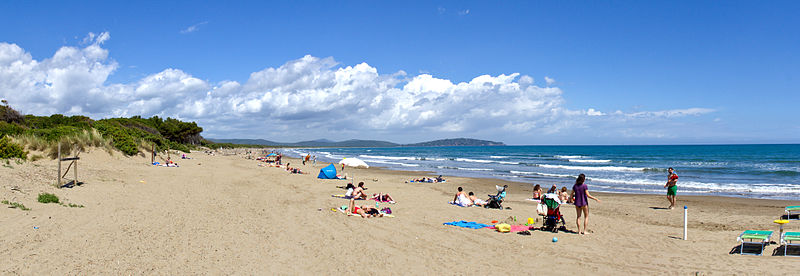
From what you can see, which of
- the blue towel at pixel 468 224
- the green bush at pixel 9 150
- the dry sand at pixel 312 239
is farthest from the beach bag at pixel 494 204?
the green bush at pixel 9 150

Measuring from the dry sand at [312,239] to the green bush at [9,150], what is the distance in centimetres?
111

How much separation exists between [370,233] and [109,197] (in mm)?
7153

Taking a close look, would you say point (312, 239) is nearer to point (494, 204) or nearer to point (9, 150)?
point (494, 204)

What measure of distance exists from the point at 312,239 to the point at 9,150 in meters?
12.6

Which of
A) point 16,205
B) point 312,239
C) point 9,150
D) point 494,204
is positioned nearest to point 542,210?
point 494,204

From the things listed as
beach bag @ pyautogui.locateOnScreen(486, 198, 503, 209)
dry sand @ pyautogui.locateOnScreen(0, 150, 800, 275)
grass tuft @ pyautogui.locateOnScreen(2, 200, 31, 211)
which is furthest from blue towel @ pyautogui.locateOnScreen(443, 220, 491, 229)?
grass tuft @ pyautogui.locateOnScreen(2, 200, 31, 211)

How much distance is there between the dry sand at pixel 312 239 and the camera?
6004 mm

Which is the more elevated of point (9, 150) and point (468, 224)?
point (9, 150)

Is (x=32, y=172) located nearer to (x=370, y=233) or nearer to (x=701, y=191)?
(x=370, y=233)

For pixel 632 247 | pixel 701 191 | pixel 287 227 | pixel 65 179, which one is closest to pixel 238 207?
pixel 287 227

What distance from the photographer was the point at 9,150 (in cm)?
1348

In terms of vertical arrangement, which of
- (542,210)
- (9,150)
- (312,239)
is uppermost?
(9,150)

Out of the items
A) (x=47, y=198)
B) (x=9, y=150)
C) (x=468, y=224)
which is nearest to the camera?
(x=47, y=198)

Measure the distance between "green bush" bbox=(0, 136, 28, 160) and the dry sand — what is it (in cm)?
111
